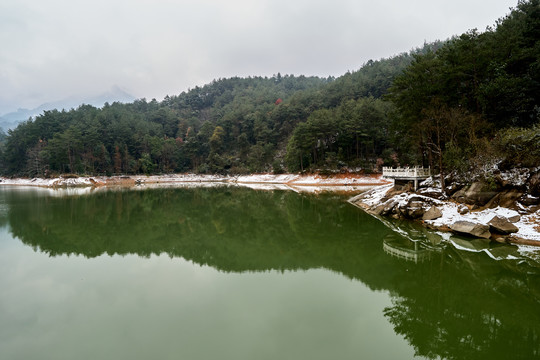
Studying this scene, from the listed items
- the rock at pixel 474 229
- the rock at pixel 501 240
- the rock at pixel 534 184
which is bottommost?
the rock at pixel 501 240

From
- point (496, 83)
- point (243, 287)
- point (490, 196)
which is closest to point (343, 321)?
point (243, 287)

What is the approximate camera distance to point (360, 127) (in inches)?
1843

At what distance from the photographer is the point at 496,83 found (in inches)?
629

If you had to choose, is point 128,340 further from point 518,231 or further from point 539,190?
point 539,190

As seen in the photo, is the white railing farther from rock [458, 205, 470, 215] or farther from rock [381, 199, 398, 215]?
rock [458, 205, 470, 215]

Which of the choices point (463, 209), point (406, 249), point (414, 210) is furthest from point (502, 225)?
point (406, 249)

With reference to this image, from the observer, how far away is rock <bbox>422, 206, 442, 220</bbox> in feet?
53.6

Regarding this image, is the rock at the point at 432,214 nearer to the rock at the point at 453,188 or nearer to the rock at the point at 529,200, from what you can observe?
the rock at the point at 453,188

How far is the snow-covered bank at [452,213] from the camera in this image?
1288 centimetres

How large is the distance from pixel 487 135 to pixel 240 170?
57.6 metres

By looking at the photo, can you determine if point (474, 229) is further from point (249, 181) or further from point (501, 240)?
point (249, 181)

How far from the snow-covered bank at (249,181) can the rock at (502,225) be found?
74.4 ft

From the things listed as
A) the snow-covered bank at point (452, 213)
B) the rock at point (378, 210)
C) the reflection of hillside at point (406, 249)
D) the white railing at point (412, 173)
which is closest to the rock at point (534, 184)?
the snow-covered bank at point (452, 213)

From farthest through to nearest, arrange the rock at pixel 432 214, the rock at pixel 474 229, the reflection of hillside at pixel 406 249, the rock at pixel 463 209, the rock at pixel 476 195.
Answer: the rock at pixel 432 214 < the rock at pixel 463 209 < the rock at pixel 476 195 < the rock at pixel 474 229 < the reflection of hillside at pixel 406 249
